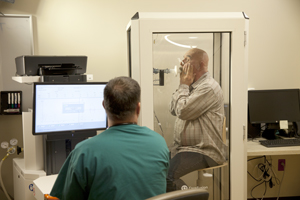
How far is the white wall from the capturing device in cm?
310

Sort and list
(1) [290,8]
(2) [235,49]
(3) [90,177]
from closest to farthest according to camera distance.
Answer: (3) [90,177] < (2) [235,49] < (1) [290,8]

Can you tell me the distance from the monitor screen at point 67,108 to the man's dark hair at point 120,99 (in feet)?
3.12

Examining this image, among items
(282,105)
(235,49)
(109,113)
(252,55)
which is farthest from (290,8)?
(109,113)

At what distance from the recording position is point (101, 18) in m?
3.17

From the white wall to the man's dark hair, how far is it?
1.88 meters

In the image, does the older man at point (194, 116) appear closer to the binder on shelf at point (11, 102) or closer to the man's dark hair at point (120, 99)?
the man's dark hair at point (120, 99)

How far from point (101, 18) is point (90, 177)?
224 centimetres

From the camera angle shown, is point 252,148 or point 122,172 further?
point 252,148

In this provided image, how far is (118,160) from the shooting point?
4.07ft

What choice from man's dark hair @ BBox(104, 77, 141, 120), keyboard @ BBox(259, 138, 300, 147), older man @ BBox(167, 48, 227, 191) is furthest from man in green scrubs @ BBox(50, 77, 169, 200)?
keyboard @ BBox(259, 138, 300, 147)

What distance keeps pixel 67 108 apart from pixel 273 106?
2.05m

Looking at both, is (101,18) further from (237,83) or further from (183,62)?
(237,83)

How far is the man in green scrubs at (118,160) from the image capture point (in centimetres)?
123

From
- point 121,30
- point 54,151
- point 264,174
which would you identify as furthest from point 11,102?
point 264,174
